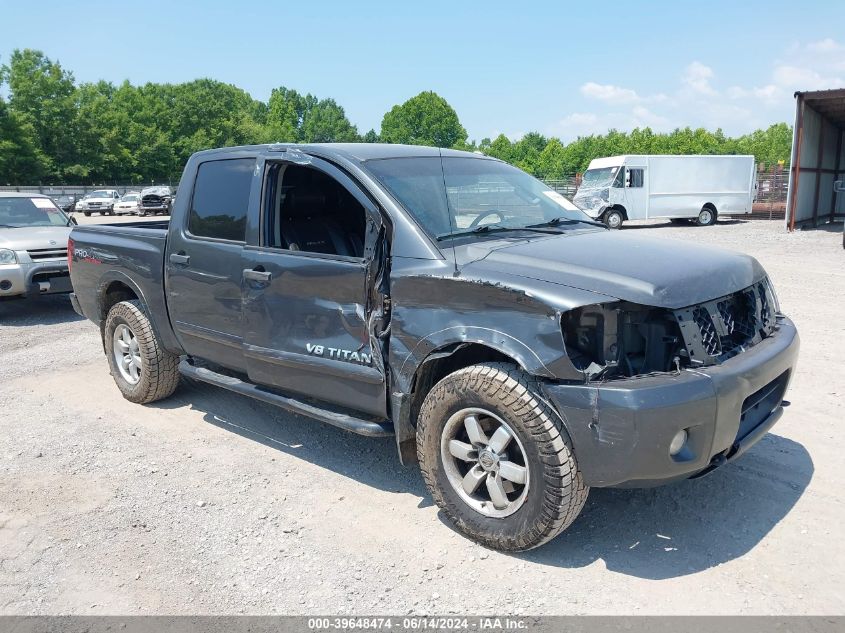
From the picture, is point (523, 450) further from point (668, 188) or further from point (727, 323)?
point (668, 188)

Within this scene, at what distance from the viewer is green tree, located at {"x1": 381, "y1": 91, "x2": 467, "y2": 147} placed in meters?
117

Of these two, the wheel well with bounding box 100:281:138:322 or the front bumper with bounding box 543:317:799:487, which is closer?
the front bumper with bounding box 543:317:799:487

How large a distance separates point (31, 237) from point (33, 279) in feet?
2.37

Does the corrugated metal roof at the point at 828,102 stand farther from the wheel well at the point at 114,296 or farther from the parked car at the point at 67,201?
the parked car at the point at 67,201

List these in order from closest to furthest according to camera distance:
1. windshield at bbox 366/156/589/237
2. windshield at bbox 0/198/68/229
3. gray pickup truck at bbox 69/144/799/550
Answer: gray pickup truck at bbox 69/144/799/550 → windshield at bbox 366/156/589/237 → windshield at bbox 0/198/68/229

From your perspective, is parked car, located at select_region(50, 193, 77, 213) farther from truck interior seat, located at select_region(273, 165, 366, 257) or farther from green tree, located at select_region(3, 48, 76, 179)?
truck interior seat, located at select_region(273, 165, 366, 257)

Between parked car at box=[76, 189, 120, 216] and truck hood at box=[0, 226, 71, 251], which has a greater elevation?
truck hood at box=[0, 226, 71, 251]

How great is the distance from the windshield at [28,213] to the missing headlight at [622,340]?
31.6 ft

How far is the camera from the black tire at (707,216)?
24750 millimetres

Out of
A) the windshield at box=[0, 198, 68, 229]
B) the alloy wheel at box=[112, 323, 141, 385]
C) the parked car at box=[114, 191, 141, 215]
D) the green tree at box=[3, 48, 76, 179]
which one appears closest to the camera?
the alloy wheel at box=[112, 323, 141, 385]

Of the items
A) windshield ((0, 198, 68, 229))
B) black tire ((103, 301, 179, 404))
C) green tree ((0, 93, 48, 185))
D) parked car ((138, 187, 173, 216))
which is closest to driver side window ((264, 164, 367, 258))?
black tire ((103, 301, 179, 404))

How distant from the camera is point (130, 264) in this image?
214 inches

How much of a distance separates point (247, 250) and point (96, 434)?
2.03 metres

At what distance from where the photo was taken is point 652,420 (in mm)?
2834
